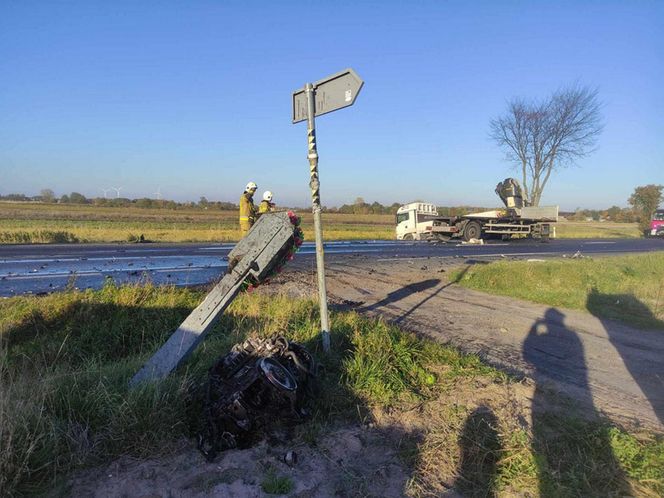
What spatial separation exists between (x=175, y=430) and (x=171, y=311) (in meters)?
3.52

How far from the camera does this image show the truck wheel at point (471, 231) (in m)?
25.3

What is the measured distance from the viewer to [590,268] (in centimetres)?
1238

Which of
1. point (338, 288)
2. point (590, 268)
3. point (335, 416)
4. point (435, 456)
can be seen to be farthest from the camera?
point (590, 268)

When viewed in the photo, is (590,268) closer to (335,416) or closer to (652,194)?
(335,416)

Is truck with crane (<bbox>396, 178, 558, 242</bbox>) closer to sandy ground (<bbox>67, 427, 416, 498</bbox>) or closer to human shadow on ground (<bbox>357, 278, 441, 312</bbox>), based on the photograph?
human shadow on ground (<bbox>357, 278, 441, 312</bbox>)

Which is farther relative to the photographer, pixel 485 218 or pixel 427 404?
pixel 485 218

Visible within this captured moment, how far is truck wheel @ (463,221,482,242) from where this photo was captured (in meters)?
25.3

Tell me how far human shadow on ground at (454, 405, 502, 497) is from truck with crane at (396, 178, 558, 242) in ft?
74.2

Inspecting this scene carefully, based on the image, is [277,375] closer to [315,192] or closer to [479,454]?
[479,454]

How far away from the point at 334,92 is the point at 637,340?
18.9 ft

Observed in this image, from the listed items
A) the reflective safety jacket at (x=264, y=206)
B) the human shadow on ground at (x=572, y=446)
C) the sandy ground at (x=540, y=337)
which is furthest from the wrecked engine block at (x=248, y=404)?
the reflective safety jacket at (x=264, y=206)

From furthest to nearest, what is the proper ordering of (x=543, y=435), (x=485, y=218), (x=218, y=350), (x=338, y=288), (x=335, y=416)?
(x=485, y=218) → (x=338, y=288) → (x=218, y=350) → (x=335, y=416) → (x=543, y=435)

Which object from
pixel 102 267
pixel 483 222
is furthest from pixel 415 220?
pixel 102 267

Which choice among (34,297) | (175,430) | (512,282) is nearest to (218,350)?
(175,430)
